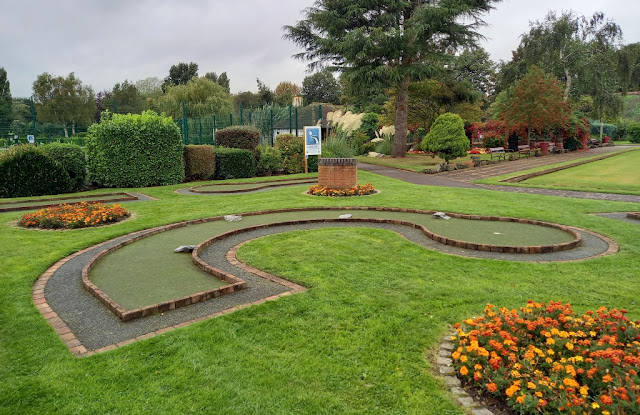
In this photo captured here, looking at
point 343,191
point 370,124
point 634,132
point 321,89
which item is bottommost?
point 343,191

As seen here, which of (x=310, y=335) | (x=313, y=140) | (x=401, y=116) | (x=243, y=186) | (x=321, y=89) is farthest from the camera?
(x=321, y=89)

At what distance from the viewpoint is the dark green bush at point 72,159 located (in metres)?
12.9

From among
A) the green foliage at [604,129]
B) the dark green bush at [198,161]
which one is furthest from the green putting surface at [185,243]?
the green foliage at [604,129]

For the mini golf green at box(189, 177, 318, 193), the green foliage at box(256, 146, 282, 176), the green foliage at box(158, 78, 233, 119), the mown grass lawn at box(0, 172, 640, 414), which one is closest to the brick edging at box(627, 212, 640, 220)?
the mown grass lawn at box(0, 172, 640, 414)

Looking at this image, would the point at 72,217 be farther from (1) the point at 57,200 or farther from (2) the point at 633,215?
(2) the point at 633,215

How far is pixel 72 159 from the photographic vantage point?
13094 millimetres

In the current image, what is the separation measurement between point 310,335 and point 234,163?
14248 mm

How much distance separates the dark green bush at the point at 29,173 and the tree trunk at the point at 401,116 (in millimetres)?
17358

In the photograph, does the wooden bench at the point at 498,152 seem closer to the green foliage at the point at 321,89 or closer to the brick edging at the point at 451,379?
the brick edging at the point at 451,379

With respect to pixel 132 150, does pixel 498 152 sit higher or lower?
lower

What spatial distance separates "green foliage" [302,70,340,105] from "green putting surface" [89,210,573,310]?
56455 millimetres

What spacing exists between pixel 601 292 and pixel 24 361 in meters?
5.11

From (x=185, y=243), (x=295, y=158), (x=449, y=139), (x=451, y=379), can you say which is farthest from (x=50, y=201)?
(x=449, y=139)

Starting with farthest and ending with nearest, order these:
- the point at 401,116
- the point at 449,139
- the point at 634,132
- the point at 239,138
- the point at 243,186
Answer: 1. the point at 634,132
2. the point at 401,116
3. the point at 449,139
4. the point at 239,138
5. the point at 243,186
